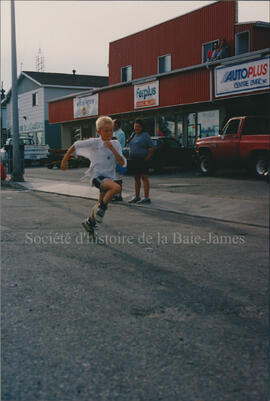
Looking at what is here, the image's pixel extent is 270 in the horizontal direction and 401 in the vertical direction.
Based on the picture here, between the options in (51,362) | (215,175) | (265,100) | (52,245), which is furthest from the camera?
(265,100)

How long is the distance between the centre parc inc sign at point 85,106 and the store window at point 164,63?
4073 millimetres

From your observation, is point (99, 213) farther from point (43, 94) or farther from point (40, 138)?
point (43, 94)

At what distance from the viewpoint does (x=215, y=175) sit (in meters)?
19.2

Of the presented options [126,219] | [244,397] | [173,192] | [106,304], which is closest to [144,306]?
[106,304]

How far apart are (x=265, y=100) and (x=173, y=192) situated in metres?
9.90

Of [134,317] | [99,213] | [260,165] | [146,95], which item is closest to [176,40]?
[146,95]

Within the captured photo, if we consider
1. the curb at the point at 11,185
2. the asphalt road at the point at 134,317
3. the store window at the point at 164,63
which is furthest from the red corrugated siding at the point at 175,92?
the asphalt road at the point at 134,317

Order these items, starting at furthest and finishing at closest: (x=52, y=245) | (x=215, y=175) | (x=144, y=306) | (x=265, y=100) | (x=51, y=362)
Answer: (x=265, y=100) → (x=215, y=175) → (x=52, y=245) → (x=144, y=306) → (x=51, y=362)

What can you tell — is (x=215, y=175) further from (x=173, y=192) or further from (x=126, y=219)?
(x=126, y=219)

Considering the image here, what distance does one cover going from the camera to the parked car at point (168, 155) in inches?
860

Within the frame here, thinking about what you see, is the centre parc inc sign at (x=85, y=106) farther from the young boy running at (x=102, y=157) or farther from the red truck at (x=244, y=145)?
the young boy running at (x=102, y=157)

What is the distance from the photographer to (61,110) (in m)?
34.7

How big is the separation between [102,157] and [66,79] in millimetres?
42538

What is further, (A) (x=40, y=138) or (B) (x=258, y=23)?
(A) (x=40, y=138)
